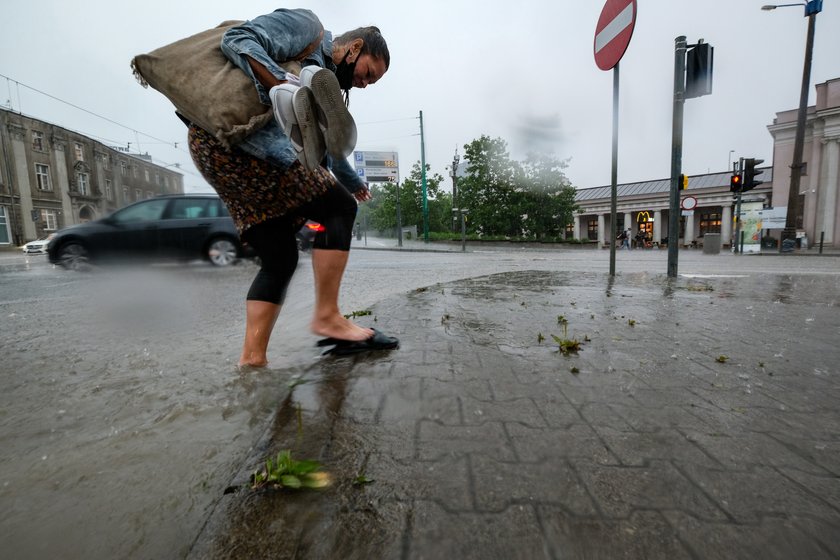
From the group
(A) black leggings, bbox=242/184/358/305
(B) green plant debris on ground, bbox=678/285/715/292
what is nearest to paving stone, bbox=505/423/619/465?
(A) black leggings, bbox=242/184/358/305

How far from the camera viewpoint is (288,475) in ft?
3.30

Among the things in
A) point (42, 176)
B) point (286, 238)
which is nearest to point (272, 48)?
point (286, 238)

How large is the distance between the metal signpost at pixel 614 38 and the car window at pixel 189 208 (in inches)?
271

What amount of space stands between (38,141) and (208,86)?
12.1m

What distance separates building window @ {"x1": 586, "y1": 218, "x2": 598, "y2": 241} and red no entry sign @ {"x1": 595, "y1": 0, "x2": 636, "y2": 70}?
58628mm

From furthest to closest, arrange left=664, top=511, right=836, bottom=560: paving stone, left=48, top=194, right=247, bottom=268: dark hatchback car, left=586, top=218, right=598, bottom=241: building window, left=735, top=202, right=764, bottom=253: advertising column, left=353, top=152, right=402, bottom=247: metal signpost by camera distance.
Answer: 1. left=586, top=218, right=598, bottom=241: building window
2. left=353, top=152, right=402, bottom=247: metal signpost
3. left=735, top=202, right=764, bottom=253: advertising column
4. left=48, top=194, right=247, bottom=268: dark hatchback car
5. left=664, top=511, right=836, bottom=560: paving stone

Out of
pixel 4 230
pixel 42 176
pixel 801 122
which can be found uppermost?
pixel 801 122

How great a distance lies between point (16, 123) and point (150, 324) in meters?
10.1

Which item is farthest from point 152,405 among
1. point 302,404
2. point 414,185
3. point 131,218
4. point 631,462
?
point 414,185

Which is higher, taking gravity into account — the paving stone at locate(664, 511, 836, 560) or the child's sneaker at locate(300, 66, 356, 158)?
the child's sneaker at locate(300, 66, 356, 158)

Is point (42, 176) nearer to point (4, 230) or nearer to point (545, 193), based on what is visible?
point (4, 230)

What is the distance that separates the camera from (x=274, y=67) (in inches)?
63.1

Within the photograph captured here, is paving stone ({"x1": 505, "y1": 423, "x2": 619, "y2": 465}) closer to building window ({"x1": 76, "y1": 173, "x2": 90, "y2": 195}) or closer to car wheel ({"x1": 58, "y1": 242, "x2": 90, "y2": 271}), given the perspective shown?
building window ({"x1": 76, "y1": 173, "x2": 90, "y2": 195})

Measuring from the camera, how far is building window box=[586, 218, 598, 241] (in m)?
60.4
